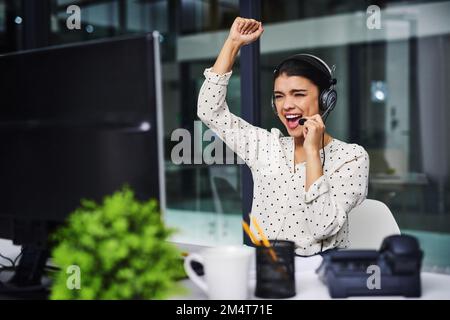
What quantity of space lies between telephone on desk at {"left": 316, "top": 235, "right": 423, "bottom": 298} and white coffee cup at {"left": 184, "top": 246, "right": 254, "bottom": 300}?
0.66 ft

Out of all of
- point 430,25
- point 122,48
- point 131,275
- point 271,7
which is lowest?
point 131,275

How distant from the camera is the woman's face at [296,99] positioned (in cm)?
182

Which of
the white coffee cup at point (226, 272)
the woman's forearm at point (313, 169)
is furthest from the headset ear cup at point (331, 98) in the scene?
the white coffee cup at point (226, 272)

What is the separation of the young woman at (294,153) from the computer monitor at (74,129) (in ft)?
2.17

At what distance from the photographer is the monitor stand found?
1.21 m

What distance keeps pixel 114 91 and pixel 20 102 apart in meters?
0.27

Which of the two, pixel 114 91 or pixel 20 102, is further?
pixel 20 102

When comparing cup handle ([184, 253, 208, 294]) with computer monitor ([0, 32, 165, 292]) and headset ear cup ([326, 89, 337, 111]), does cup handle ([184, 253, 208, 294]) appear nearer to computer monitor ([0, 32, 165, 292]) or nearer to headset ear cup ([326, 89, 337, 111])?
computer monitor ([0, 32, 165, 292])

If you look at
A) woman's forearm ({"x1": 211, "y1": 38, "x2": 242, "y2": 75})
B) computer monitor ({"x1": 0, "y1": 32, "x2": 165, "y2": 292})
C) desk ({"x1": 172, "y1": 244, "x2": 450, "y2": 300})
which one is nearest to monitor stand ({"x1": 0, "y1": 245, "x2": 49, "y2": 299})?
computer monitor ({"x1": 0, "y1": 32, "x2": 165, "y2": 292})

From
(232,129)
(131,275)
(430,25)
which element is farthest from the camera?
(430,25)
